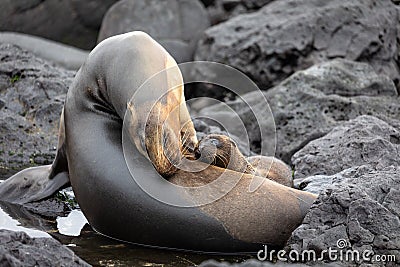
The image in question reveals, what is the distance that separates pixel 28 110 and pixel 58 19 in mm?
9909

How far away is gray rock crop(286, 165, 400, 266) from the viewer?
4453mm

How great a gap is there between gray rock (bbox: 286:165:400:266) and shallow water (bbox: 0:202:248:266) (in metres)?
0.41

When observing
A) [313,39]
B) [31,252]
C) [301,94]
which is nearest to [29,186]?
[31,252]

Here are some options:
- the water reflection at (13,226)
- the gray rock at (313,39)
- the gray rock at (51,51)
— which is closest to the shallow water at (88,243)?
the water reflection at (13,226)

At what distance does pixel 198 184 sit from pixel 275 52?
696 centimetres

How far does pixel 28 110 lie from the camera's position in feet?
23.9

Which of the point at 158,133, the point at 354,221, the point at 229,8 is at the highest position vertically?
the point at 158,133

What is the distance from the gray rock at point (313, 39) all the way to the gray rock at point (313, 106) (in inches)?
101

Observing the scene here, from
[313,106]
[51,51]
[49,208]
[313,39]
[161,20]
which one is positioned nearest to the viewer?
[49,208]

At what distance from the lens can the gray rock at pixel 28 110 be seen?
22.7 ft

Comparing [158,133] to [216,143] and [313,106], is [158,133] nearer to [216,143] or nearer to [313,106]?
[216,143]

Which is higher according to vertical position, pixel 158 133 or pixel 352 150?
pixel 158 133

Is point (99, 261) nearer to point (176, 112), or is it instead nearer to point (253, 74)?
point (176, 112)

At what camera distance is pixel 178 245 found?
188 inches
